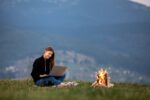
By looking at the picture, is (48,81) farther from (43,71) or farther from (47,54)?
(47,54)

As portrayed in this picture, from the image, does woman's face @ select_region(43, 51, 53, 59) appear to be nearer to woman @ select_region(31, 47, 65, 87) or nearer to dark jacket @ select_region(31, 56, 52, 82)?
woman @ select_region(31, 47, 65, 87)

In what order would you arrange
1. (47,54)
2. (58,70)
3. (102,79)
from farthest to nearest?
1. (58,70)
2. (47,54)
3. (102,79)

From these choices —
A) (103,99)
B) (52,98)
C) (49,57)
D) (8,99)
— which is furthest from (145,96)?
(49,57)

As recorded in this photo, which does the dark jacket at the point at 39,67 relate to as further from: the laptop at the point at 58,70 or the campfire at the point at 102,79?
the campfire at the point at 102,79

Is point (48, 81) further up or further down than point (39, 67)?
further down

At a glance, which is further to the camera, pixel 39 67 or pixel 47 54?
pixel 39 67

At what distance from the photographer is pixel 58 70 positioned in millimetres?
18156

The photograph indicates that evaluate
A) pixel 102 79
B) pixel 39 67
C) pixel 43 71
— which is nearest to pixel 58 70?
pixel 43 71

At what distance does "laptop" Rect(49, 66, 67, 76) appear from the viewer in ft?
59.0

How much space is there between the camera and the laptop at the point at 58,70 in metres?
18.0

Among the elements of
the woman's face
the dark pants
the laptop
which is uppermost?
the woman's face

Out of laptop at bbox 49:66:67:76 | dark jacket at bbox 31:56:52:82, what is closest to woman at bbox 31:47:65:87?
dark jacket at bbox 31:56:52:82

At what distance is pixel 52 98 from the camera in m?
10.7

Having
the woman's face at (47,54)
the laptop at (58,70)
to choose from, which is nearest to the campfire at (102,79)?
the laptop at (58,70)
